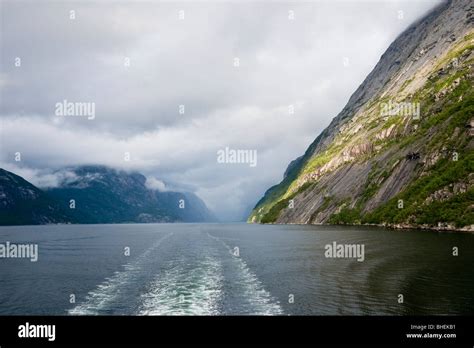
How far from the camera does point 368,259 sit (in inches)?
2586

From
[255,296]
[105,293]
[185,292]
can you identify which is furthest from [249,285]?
[105,293]

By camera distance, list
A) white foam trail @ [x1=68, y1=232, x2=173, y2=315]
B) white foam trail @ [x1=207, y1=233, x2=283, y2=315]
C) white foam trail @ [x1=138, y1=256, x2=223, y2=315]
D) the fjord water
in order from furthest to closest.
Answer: white foam trail @ [x1=68, y1=232, x2=173, y2=315] → white foam trail @ [x1=138, y1=256, x2=223, y2=315] → the fjord water → white foam trail @ [x1=207, y1=233, x2=283, y2=315]

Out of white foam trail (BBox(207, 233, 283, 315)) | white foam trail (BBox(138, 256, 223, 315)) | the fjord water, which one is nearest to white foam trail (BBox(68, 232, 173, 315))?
the fjord water

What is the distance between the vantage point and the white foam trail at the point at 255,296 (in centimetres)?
3616

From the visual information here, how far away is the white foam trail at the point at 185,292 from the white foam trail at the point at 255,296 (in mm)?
3133

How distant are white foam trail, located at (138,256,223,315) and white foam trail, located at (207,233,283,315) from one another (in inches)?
123

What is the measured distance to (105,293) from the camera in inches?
1773

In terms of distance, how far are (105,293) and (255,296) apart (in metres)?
18.4

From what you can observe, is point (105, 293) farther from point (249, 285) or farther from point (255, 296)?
point (255, 296)

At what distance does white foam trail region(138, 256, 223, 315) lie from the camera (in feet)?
122

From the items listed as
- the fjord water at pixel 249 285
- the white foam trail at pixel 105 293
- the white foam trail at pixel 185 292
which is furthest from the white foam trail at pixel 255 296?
the white foam trail at pixel 105 293

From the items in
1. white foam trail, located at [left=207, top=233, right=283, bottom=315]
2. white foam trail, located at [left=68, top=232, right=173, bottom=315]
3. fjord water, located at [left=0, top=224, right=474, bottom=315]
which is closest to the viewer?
white foam trail, located at [left=207, top=233, right=283, bottom=315]

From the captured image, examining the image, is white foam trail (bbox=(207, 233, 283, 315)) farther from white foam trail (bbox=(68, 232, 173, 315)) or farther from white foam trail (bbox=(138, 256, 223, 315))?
white foam trail (bbox=(68, 232, 173, 315))
